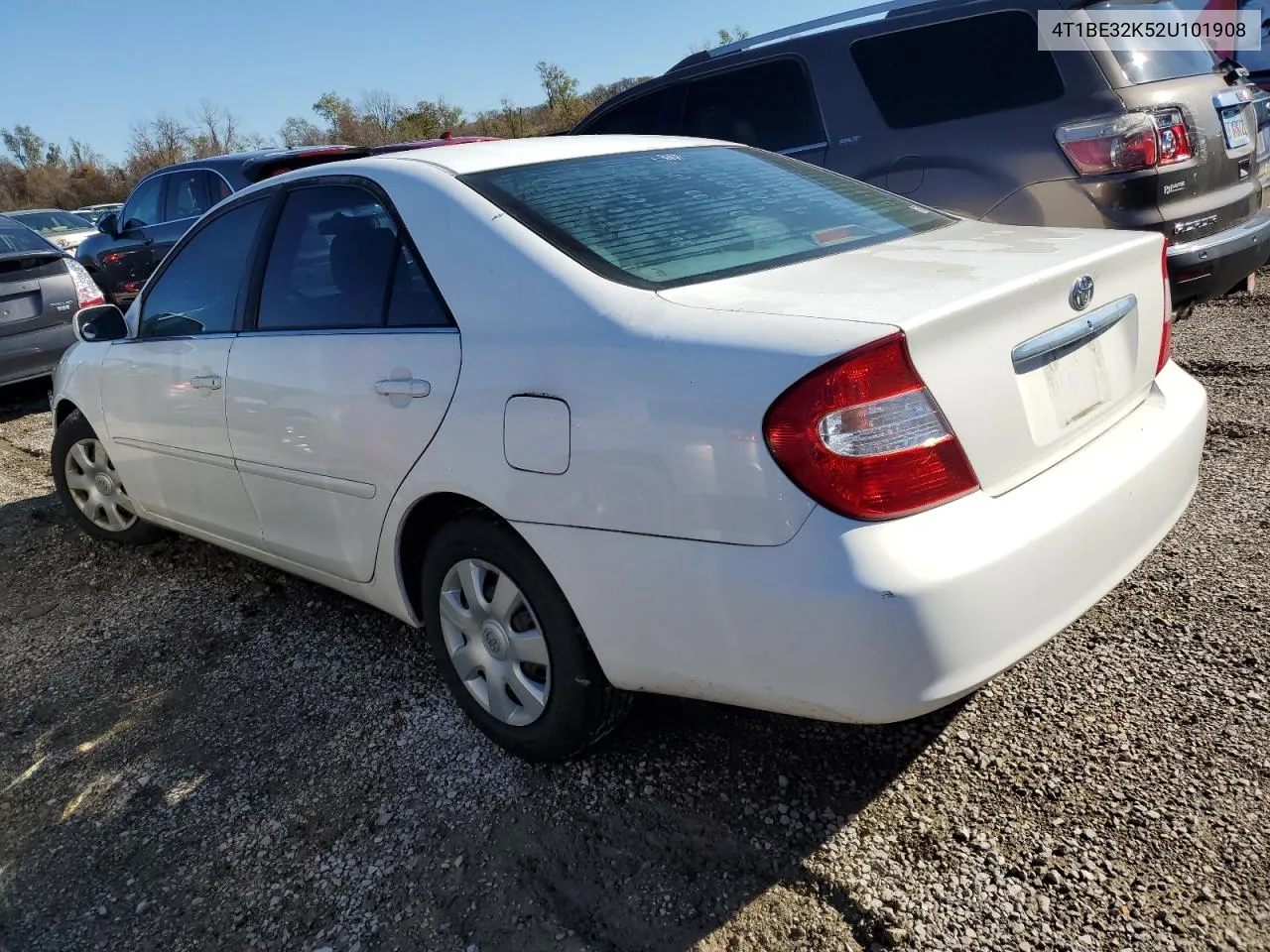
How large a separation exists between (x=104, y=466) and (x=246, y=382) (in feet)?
5.51

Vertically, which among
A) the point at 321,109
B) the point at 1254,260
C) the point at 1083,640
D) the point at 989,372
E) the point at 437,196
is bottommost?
the point at 1083,640

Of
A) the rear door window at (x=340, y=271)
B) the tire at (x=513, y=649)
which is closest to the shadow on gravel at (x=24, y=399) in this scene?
the rear door window at (x=340, y=271)

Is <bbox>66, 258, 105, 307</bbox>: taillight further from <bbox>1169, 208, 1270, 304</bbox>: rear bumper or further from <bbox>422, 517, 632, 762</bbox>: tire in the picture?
<bbox>1169, 208, 1270, 304</bbox>: rear bumper

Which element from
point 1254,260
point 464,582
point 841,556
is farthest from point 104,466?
point 1254,260

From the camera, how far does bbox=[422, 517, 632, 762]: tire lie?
229 cm

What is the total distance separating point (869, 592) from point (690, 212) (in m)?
1.26

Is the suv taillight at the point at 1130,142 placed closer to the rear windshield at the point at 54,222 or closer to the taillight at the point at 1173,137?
the taillight at the point at 1173,137

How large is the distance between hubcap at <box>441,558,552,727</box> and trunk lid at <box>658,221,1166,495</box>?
34.2 inches

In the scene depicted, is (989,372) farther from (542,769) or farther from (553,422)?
(542,769)

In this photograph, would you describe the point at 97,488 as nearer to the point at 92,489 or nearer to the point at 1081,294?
the point at 92,489

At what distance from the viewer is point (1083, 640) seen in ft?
9.07

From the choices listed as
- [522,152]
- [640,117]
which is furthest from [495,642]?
[640,117]

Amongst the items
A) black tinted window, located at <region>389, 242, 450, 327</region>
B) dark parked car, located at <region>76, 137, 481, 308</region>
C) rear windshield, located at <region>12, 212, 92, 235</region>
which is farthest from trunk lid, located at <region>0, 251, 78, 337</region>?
rear windshield, located at <region>12, 212, 92, 235</region>

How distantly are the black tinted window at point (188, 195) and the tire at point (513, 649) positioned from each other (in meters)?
6.85
